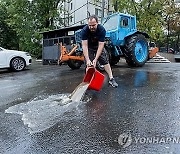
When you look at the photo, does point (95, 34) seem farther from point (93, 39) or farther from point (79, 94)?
point (79, 94)

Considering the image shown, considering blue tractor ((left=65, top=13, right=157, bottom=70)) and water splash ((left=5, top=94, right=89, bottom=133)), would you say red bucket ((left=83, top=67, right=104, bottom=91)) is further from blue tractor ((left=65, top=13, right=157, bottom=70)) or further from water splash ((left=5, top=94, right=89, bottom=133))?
blue tractor ((left=65, top=13, right=157, bottom=70))

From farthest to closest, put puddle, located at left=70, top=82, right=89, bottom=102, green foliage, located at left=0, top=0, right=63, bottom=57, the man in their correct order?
1. green foliage, located at left=0, top=0, right=63, bottom=57
2. the man
3. puddle, located at left=70, top=82, right=89, bottom=102

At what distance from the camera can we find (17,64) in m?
11.5

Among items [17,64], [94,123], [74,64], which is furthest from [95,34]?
[17,64]

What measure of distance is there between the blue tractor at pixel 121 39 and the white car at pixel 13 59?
8.74 ft

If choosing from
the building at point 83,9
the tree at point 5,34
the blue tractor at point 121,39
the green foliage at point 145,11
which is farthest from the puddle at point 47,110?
the building at point 83,9

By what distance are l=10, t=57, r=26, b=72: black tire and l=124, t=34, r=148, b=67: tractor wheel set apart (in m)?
5.03

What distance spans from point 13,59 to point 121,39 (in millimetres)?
5183

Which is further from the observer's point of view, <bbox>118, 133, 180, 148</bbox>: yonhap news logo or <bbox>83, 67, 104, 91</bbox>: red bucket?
<bbox>83, 67, 104, 91</bbox>: red bucket

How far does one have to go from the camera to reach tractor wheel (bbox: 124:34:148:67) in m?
10.2

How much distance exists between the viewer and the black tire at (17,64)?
11406 mm

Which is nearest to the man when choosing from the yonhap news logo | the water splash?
the water splash

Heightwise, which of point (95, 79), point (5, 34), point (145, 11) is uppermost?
point (145, 11)

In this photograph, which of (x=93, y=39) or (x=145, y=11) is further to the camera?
(x=145, y=11)
